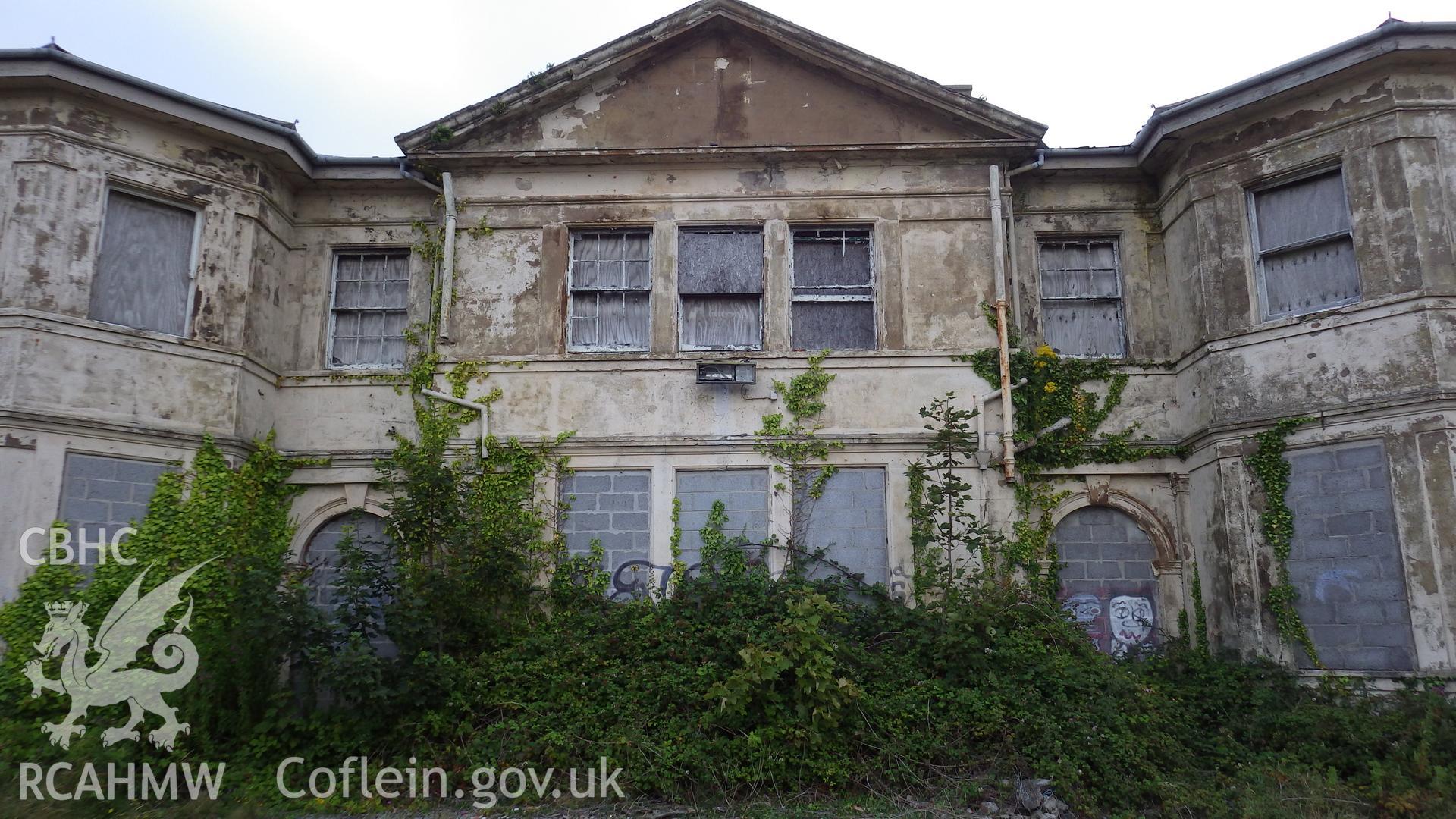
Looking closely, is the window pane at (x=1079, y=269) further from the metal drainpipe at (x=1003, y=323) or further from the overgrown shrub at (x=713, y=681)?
the overgrown shrub at (x=713, y=681)

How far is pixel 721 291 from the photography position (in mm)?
11805

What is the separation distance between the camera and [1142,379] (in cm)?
1174

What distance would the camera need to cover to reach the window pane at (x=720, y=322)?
38.5 ft

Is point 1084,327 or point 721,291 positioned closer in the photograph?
point 721,291

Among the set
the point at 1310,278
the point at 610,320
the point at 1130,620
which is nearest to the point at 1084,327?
the point at 1310,278

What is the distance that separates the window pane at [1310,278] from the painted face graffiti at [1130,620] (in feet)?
11.3

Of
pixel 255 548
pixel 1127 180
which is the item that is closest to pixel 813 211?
pixel 1127 180

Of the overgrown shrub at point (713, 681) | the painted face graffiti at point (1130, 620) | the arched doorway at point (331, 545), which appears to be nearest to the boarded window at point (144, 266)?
the overgrown shrub at point (713, 681)

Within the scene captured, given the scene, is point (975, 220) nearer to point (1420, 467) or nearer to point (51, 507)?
point (1420, 467)

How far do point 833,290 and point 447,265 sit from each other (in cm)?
451

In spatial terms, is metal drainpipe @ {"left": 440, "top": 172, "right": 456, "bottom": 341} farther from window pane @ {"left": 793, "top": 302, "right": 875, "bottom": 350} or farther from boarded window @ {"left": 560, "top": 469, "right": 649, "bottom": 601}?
window pane @ {"left": 793, "top": 302, "right": 875, "bottom": 350}

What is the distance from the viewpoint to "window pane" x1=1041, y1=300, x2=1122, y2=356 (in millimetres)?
12188

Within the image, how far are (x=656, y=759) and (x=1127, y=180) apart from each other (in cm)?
892

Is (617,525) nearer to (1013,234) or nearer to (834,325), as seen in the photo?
(834,325)
